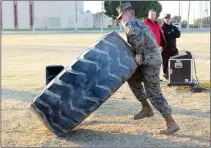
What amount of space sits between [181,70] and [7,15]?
77.5m

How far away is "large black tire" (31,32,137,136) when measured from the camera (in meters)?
6.08

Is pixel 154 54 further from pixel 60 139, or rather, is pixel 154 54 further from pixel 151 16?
pixel 151 16

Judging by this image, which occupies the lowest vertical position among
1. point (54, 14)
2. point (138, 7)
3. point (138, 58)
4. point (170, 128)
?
point (170, 128)

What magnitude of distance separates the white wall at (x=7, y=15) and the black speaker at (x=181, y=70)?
76637mm

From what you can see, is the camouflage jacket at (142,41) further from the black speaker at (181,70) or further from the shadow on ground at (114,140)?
the black speaker at (181,70)

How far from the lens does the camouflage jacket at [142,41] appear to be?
6.29 metres

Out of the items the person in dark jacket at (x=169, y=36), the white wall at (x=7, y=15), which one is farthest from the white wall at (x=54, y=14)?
the person in dark jacket at (x=169, y=36)

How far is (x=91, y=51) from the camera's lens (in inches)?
245

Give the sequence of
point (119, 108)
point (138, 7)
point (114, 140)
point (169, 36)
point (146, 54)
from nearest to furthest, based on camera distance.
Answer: point (114, 140), point (146, 54), point (119, 108), point (169, 36), point (138, 7)

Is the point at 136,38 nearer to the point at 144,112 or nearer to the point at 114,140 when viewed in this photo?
the point at 114,140

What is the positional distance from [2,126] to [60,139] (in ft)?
4.21

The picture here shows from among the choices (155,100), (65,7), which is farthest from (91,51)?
(65,7)

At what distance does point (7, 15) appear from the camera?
84688mm

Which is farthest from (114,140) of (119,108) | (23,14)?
(23,14)
